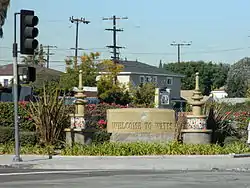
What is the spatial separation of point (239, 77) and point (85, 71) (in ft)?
100

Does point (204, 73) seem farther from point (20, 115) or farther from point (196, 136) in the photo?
point (196, 136)

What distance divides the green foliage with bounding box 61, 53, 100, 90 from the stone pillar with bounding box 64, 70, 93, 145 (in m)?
39.6

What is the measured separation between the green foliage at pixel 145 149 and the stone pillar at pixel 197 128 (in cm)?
149

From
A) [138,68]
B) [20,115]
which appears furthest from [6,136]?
[138,68]

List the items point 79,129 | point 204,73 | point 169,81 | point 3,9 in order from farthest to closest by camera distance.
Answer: point 204,73 → point 169,81 → point 3,9 → point 79,129

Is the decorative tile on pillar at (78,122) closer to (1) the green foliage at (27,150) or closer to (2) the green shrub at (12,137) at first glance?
(2) the green shrub at (12,137)

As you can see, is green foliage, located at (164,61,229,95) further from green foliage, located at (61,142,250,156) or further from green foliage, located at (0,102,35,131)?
green foliage, located at (61,142,250,156)

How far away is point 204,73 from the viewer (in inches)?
5167

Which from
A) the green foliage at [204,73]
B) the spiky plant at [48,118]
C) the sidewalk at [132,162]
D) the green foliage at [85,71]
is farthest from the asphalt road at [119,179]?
the green foliage at [204,73]

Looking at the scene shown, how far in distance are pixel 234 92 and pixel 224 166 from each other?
77321 mm

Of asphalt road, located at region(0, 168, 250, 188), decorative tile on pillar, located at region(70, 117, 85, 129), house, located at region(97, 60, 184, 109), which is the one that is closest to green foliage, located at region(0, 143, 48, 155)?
decorative tile on pillar, located at region(70, 117, 85, 129)

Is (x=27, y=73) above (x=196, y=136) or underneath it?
above

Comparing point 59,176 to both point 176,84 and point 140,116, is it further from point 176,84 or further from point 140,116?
point 176,84

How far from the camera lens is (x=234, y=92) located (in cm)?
9594
